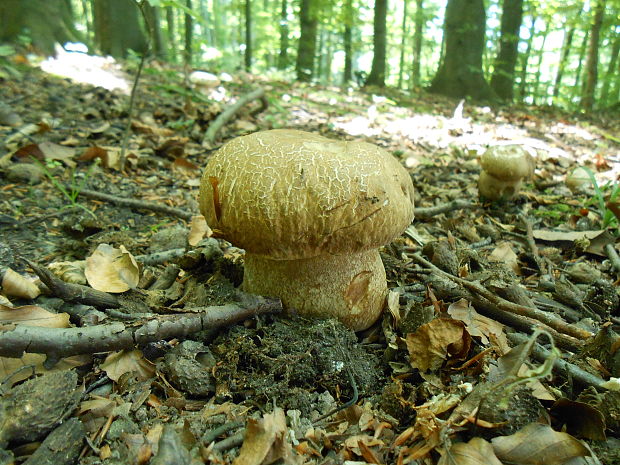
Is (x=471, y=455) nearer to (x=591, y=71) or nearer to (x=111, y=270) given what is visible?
(x=111, y=270)

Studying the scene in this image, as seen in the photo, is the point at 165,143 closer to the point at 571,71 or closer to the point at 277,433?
the point at 277,433

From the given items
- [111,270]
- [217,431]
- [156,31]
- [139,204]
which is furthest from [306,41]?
[217,431]

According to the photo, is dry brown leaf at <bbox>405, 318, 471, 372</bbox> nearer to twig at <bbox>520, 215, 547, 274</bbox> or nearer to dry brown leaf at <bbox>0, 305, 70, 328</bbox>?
twig at <bbox>520, 215, 547, 274</bbox>

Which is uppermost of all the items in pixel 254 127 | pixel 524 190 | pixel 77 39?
pixel 77 39

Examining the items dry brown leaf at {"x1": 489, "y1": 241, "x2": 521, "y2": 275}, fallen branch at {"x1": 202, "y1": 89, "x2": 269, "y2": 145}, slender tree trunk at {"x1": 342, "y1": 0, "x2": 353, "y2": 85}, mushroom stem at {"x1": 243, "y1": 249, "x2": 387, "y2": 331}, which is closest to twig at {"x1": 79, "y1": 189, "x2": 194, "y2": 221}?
mushroom stem at {"x1": 243, "y1": 249, "x2": 387, "y2": 331}

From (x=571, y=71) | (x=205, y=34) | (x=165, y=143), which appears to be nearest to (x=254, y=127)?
(x=165, y=143)

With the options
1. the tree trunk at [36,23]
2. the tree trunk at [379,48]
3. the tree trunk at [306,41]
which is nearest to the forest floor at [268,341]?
the tree trunk at [36,23]
